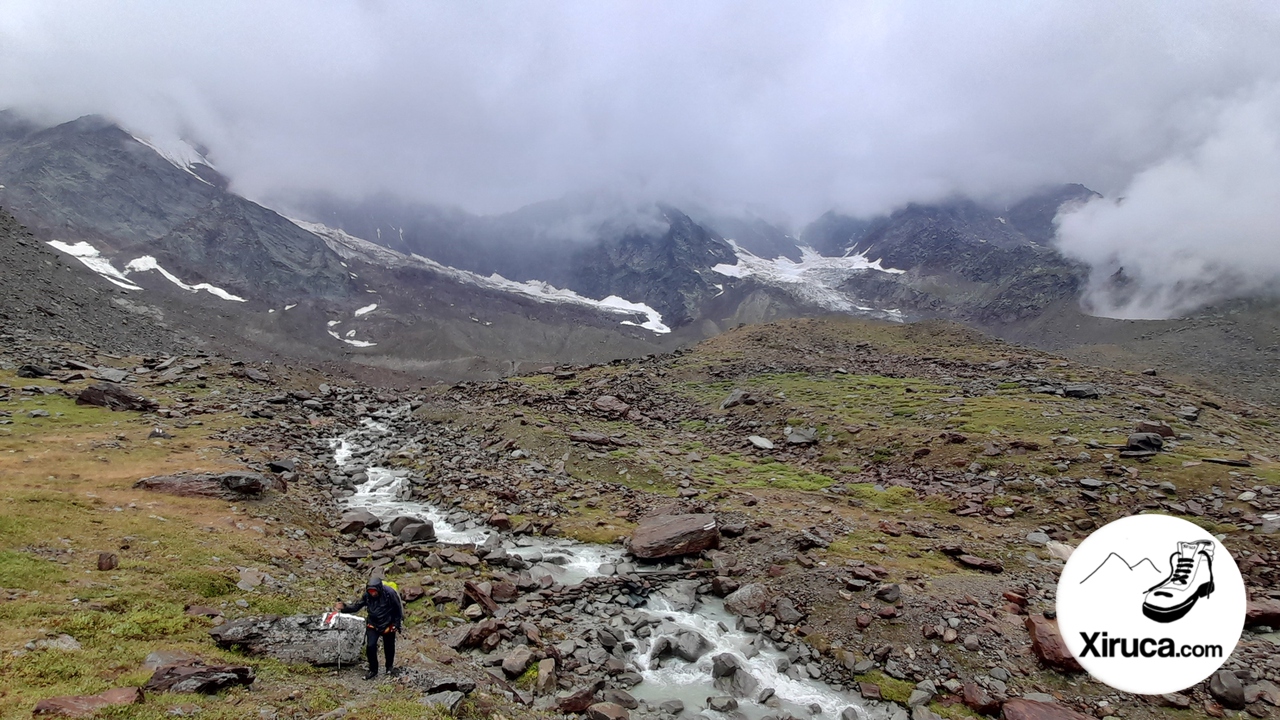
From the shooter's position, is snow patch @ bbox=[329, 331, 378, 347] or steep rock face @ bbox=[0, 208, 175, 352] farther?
snow patch @ bbox=[329, 331, 378, 347]

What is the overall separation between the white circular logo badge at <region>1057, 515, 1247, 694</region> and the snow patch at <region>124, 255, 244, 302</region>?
215104 millimetres

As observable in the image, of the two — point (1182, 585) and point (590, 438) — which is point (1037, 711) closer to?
point (1182, 585)

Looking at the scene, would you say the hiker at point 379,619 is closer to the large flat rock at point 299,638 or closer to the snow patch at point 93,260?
the large flat rock at point 299,638

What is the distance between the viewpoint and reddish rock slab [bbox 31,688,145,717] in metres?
8.12

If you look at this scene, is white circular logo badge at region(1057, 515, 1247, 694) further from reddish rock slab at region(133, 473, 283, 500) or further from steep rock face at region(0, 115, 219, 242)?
steep rock face at region(0, 115, 219, 242)

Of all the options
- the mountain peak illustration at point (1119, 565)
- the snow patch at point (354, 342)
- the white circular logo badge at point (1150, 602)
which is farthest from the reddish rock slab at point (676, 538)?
the snow patch at point (354, 342)

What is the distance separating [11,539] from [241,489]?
9.58 m

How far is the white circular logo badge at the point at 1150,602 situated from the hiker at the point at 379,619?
48.2 feet

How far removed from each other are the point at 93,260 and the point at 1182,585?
22593 centimetres

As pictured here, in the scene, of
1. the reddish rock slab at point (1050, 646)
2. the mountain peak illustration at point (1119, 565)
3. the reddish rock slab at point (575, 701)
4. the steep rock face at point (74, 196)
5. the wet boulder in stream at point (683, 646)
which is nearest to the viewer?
the mountain peak illustration at point (1119, 565)

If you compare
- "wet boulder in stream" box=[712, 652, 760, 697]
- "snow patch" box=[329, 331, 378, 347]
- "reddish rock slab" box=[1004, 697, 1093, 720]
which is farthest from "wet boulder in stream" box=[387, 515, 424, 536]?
"snow patch" box=[329, 331, 378, 347]

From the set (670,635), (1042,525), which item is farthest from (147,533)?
(1042,525)

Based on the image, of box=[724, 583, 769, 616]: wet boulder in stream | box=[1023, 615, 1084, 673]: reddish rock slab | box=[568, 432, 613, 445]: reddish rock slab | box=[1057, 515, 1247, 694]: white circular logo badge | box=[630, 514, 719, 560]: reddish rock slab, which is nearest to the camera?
box=[1057, 515, 1247, 694]: white circular logo badge

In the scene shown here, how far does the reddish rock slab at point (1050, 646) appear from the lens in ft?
46.4
